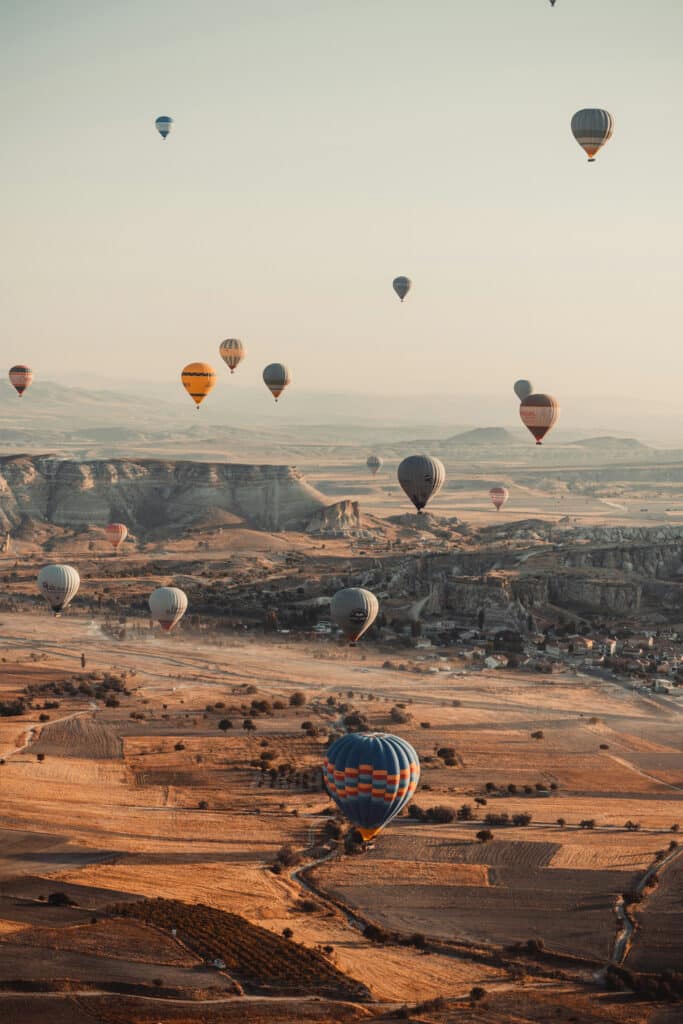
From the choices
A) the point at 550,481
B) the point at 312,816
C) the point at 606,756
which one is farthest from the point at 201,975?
the point at 550,481

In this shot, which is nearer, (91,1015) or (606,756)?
(91,1015)

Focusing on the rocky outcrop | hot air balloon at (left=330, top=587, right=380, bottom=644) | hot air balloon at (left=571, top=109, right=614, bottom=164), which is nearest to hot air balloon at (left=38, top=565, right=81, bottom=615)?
hot air balloon at (left=330, top=587, right=380, bottom=644)

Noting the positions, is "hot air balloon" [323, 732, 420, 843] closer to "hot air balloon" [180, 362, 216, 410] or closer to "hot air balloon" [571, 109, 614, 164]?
"hot air balloon" [571, 109, 614, 164]

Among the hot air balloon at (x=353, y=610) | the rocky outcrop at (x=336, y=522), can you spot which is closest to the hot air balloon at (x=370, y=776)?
the hot air balloon at (x=353, y=610)

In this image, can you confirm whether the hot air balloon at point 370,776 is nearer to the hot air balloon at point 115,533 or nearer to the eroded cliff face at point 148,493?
the hot air balloon at point 115,533

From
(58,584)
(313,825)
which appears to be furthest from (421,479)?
(313,825)

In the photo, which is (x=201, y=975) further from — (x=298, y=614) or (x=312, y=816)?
(x=298, y=614)
